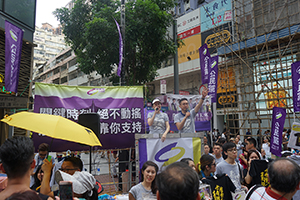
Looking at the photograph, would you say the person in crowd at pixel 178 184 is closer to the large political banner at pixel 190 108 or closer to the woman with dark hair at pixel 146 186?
the woman with dark hair at pixel 146 186

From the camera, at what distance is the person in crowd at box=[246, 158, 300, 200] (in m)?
2.04

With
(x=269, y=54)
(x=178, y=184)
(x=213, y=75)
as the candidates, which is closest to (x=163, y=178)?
(x=178, y=184)

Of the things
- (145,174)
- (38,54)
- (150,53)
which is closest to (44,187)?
(145,174)

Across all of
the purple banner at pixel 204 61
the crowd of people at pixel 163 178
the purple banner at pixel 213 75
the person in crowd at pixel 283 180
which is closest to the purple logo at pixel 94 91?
the crowd of people at pixel 163 178

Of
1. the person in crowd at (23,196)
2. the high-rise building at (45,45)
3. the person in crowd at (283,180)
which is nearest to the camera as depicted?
Result: the person in crowd at (23,196)

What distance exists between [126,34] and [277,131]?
817 cm

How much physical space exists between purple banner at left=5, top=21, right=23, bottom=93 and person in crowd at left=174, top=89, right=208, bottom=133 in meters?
5.05

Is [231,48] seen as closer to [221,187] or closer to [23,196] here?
[221,187]

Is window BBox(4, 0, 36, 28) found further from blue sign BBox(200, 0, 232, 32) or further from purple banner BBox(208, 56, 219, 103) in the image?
blue sign BBox(200, 0, 232, 32)

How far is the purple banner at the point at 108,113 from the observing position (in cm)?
575

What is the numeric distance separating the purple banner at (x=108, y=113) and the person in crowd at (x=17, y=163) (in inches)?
158

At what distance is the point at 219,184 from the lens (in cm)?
347

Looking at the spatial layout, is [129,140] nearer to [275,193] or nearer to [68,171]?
[68,171]

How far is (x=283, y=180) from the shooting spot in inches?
80.5
